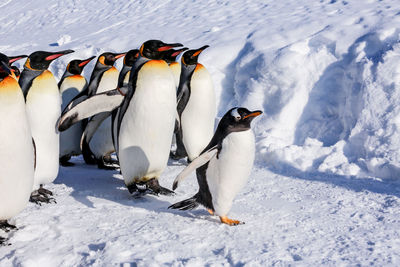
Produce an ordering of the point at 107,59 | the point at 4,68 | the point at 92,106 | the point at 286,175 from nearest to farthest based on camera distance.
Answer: the point at 4,68 < the point at 92,106 < the point at 286,175 < the point at 107,59

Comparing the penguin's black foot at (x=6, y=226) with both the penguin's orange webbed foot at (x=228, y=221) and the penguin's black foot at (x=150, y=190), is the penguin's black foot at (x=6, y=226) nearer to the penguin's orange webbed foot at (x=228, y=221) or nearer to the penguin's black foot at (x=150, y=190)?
the penguin's black foot at (x=150, y=190)

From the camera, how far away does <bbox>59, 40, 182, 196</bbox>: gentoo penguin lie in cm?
305

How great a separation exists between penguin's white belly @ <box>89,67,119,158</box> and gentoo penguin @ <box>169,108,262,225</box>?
1804 millimetres

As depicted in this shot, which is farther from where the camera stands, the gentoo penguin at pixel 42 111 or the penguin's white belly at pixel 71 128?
the penguin's white belly at pixel 71 128

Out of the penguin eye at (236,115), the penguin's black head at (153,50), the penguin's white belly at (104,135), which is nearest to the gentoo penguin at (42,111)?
the penguin's black head at (153,50)

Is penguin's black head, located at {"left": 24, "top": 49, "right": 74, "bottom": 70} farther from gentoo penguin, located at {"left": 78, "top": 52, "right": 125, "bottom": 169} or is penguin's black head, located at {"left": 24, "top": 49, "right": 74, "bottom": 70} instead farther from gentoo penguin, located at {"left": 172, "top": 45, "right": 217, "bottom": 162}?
gentoo penguin, located at {"left": 172, "top": 45, "right": 217, "bottom": 162}

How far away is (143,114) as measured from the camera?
121 inches

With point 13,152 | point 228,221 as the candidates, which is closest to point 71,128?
point 13,152

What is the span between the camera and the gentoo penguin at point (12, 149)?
216cm

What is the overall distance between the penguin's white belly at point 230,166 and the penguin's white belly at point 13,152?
1.04 m

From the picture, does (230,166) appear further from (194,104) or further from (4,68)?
(194,104)

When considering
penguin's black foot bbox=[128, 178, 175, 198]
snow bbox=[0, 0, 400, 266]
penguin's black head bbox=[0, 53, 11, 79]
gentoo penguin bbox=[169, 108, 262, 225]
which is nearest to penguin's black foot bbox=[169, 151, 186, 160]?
snow bbox=[0, 0, 400, 266]

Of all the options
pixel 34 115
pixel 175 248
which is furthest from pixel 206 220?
pixel 34 115

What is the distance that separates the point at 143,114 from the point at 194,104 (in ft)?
3.65
